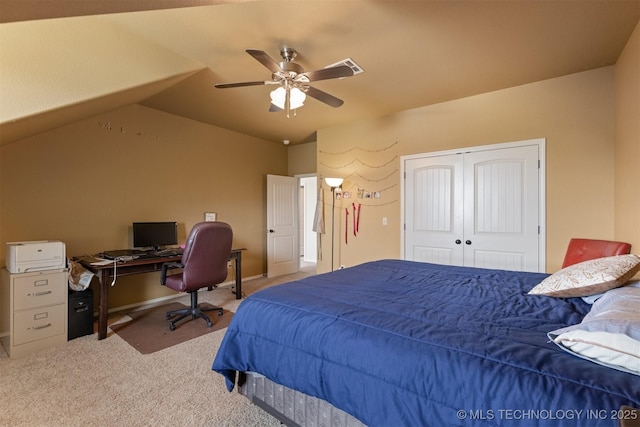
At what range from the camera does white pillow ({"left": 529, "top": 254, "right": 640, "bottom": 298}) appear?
1388 millimetres

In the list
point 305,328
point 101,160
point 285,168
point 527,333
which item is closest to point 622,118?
point 527,333

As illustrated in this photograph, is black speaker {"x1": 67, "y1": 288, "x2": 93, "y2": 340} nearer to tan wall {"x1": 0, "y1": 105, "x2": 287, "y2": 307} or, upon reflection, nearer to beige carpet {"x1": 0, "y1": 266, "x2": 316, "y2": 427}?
beige carpet {"x1": 0, "y1": 266, "x2": 316, "y2": 427}

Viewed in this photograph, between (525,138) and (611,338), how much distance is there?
2.96 meters

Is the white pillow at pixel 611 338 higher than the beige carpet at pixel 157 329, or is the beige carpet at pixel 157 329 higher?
the white pillow at pixel 611 338

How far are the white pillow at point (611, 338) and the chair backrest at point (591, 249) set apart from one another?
173 cm

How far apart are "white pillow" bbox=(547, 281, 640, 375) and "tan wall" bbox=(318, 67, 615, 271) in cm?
236

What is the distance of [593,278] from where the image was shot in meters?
1.43

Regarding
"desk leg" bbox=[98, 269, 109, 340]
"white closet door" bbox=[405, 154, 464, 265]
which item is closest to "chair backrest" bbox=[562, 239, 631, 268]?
"white closet door" bbox=[405, 154, 464, 265]

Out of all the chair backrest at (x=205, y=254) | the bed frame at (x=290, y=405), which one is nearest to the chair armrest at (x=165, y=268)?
the chair backrest at (x=205, y=254)

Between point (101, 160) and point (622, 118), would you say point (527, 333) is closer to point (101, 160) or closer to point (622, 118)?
point (622, 118)

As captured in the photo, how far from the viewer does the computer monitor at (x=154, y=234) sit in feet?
11.9

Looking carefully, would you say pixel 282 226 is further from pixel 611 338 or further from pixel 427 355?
pixel 611 338

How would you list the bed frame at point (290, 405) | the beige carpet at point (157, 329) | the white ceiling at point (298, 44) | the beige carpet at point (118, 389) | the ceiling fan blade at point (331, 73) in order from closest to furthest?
the bed frame at point (290, 405) < the beige carpet at point (118, 389) < the white ceiling at point (298, 44) < the ceiling fan blade at point (331, 73) < the beige carpet at point (157, 329)

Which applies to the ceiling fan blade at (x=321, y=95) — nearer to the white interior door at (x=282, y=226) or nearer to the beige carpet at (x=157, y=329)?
the beige carpet at (x=157, y=329)
